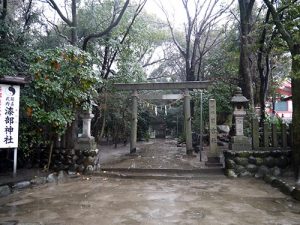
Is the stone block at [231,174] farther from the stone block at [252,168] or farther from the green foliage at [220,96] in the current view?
the green foliage at [220,96]

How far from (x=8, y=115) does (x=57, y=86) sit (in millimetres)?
1664

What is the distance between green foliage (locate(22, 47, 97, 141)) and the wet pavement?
2.10 m

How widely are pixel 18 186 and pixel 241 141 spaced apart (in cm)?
698

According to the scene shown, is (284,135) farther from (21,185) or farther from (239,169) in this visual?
(21,185)

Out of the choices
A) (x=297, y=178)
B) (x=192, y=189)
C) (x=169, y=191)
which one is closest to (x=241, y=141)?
(x=297, y=178)

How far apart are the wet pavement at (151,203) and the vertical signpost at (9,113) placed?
1.38m

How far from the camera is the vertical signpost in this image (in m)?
7.70

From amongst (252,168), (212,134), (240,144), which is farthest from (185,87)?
(252,168)

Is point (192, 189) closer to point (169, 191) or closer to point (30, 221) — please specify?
point (169, 191)

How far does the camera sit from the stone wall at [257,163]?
31.5ft

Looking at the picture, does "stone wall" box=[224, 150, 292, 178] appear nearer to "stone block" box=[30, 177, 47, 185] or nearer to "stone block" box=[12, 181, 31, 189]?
"stone block" box=[30, 177, 47, 185]

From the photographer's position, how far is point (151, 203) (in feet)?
21.6

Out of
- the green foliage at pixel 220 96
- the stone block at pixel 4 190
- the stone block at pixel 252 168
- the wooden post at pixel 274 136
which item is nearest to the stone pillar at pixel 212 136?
the stone block at pixel 252 168

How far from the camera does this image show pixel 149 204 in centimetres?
651
